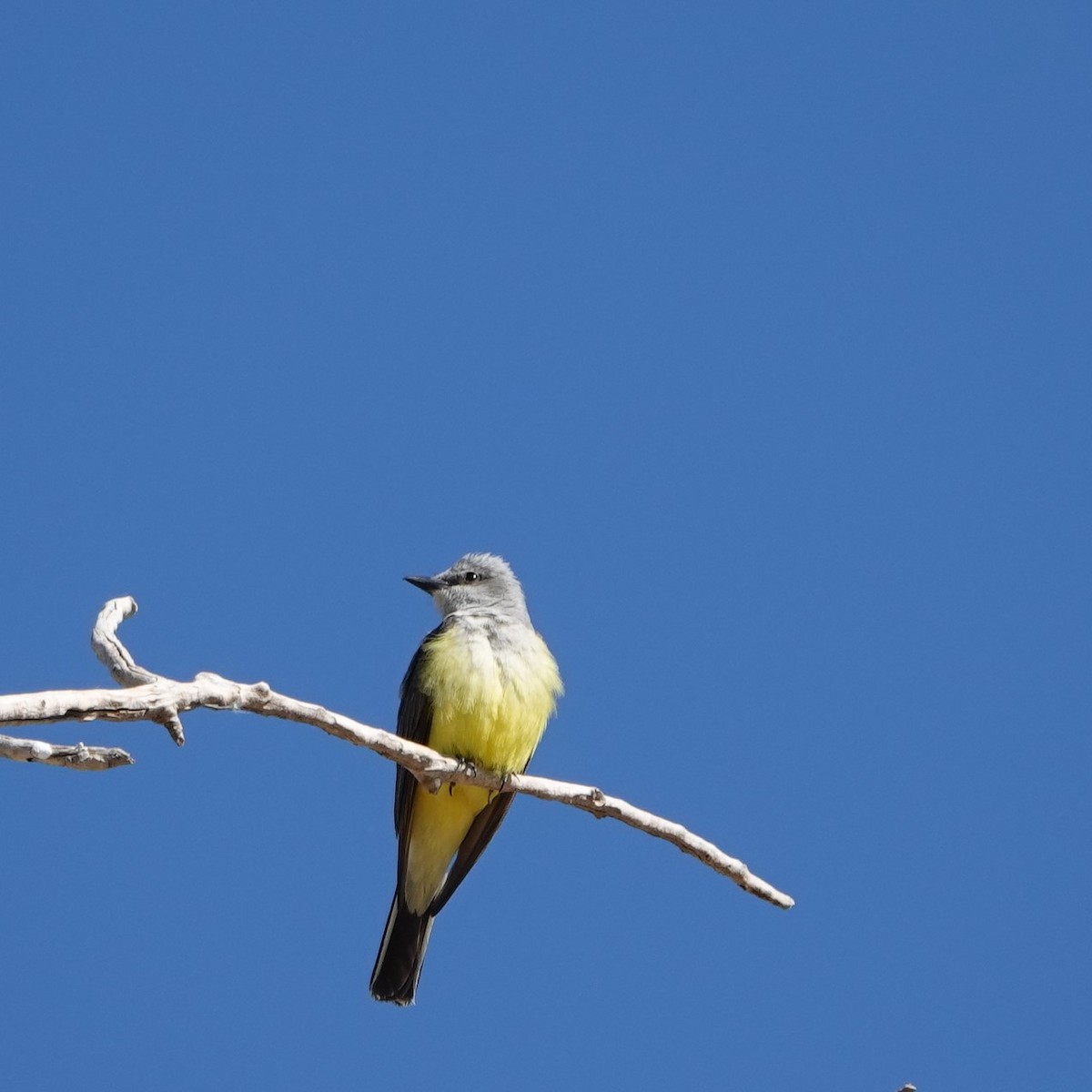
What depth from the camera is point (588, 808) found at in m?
6.33

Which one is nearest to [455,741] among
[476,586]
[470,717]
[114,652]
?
[470,717]

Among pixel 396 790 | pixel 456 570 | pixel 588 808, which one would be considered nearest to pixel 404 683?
pixel 396 790

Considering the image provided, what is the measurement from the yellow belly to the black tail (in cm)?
10

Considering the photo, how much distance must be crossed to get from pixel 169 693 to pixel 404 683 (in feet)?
11.6

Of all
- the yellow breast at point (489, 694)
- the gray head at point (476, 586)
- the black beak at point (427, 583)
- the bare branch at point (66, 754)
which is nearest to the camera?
the bare branch at point (66, 754)

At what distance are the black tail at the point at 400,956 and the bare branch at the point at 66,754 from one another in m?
3.41

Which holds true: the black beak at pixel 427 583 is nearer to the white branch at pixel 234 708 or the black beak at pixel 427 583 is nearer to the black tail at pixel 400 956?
the black tail at pixel 400 956

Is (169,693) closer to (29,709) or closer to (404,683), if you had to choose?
(29,709)

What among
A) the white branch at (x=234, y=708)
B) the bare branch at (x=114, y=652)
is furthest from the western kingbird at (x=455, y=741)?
the bare branch at (x=114, y=652)

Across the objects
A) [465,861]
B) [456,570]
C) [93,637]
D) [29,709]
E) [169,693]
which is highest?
[456,570]

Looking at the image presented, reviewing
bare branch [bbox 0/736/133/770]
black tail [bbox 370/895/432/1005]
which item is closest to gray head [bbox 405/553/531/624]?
black tail [bbox 370/895/432/1005]

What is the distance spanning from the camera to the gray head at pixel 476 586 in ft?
30.0

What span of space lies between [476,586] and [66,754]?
433cm

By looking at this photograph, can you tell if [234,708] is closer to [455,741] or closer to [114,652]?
[114,652]
